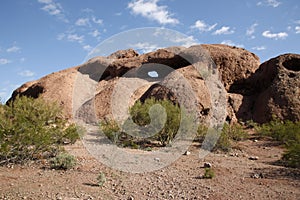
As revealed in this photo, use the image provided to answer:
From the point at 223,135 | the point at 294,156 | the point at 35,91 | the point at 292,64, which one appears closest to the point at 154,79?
the point at 292,64

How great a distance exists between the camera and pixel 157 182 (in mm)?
6105

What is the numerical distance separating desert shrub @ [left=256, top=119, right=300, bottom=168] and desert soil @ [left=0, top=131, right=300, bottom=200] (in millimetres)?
325

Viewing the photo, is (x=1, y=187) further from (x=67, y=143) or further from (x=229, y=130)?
(x=229, y=130)

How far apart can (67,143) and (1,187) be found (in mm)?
4769

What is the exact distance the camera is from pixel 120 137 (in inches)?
448

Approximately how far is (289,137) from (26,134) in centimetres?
864

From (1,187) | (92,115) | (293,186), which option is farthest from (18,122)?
(92,115)

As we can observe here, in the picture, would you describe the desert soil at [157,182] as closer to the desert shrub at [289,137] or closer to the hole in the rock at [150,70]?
the desert shrub at [289,137]

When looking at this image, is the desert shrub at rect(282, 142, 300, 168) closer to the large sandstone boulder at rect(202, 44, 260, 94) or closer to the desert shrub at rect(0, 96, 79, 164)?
the desert shrub at rect(0, 96, 79, 164)

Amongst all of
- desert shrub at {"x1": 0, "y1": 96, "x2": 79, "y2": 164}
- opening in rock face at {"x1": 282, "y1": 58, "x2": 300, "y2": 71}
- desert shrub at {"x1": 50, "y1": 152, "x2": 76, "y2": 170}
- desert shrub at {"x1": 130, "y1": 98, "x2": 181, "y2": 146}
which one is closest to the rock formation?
opening in rock face at {"x1": 282, "y1": 58, "x2": 300, "y2": 71}

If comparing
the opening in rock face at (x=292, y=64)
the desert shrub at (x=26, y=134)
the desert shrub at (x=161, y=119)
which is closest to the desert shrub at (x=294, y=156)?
the desert shrub at (x=161, y=119)

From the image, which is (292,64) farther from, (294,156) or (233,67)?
(294,156)

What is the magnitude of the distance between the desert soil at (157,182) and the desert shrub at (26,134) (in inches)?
19.2

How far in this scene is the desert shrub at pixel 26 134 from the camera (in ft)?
23.4
